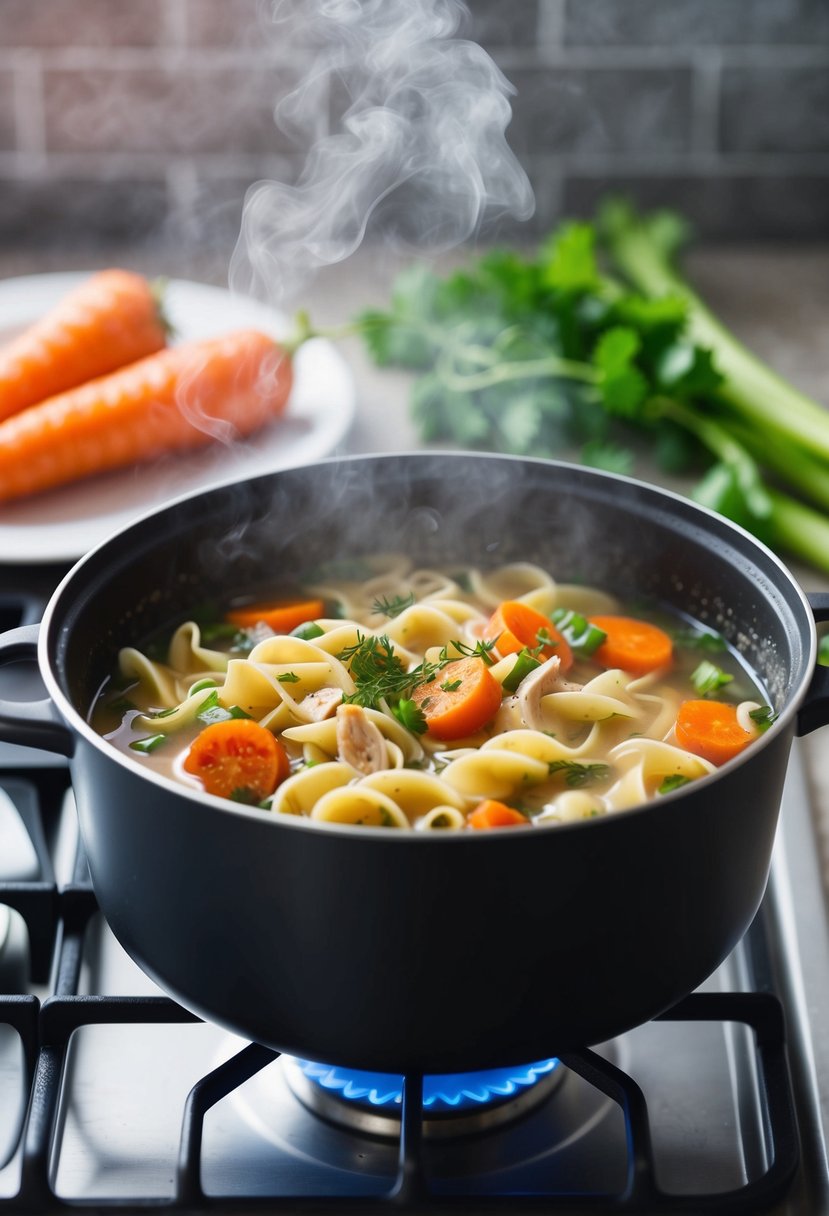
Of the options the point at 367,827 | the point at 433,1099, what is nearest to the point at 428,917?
the point at 367,827

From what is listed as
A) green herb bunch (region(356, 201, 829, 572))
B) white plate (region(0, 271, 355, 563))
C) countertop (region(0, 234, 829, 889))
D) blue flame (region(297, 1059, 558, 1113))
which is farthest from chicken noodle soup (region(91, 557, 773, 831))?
countertop (region(0, 234, 829, 889))

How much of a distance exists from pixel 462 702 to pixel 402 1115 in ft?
1.57

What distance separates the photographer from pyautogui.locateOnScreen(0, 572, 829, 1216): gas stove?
49.6 inches

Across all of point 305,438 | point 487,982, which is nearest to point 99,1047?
point 487,982

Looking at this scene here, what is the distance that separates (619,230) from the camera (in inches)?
128

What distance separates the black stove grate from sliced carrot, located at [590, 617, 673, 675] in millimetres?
501

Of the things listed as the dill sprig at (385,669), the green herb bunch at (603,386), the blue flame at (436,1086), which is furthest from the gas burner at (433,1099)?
the green herb bunch at (603,386)

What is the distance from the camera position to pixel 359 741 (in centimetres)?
149

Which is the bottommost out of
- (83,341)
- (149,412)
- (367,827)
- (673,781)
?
(673,781)

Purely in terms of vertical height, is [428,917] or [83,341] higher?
[83,341]

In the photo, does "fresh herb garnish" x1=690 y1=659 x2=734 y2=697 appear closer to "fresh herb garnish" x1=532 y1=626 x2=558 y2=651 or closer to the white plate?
"fresh herb garnish" x1=532 y1=626 x2=558 y2=651

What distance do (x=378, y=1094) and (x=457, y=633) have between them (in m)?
0.64

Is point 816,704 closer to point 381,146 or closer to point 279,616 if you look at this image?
point 279,616

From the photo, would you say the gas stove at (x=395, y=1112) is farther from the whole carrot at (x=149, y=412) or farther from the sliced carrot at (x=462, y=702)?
the whole carrot at (x=149, y=412)
